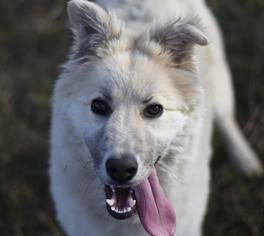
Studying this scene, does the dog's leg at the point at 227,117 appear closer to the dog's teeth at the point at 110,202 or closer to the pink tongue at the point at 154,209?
the pink tongue at the point at 154,209

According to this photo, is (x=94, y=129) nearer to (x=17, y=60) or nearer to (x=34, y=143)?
(x=34, y=143)

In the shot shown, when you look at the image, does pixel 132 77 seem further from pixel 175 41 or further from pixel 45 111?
pixel 45 111

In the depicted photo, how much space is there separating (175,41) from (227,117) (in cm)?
188

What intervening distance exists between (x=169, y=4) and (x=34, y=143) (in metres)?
1.79

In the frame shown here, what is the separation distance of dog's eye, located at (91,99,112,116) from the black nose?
32cm

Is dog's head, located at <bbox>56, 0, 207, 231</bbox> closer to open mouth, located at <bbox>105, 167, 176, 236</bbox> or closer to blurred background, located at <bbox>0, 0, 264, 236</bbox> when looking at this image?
open mouth, located at <bbox>105, 167, 176, 236</bbox>

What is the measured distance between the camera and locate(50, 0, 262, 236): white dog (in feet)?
10.5

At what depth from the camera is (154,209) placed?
3.40m

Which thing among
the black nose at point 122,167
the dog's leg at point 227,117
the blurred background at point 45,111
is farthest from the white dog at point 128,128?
the dog's leg at point 227,117

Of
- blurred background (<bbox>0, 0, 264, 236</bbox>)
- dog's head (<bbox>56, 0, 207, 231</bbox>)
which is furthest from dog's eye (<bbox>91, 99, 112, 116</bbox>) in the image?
blurred background (<bbox>0, 0, 264, 236</bbox>)

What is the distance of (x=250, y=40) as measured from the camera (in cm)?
597

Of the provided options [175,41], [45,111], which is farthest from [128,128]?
[45,111]

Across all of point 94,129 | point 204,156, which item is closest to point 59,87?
point 94,129

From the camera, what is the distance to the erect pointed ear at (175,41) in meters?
3.40
